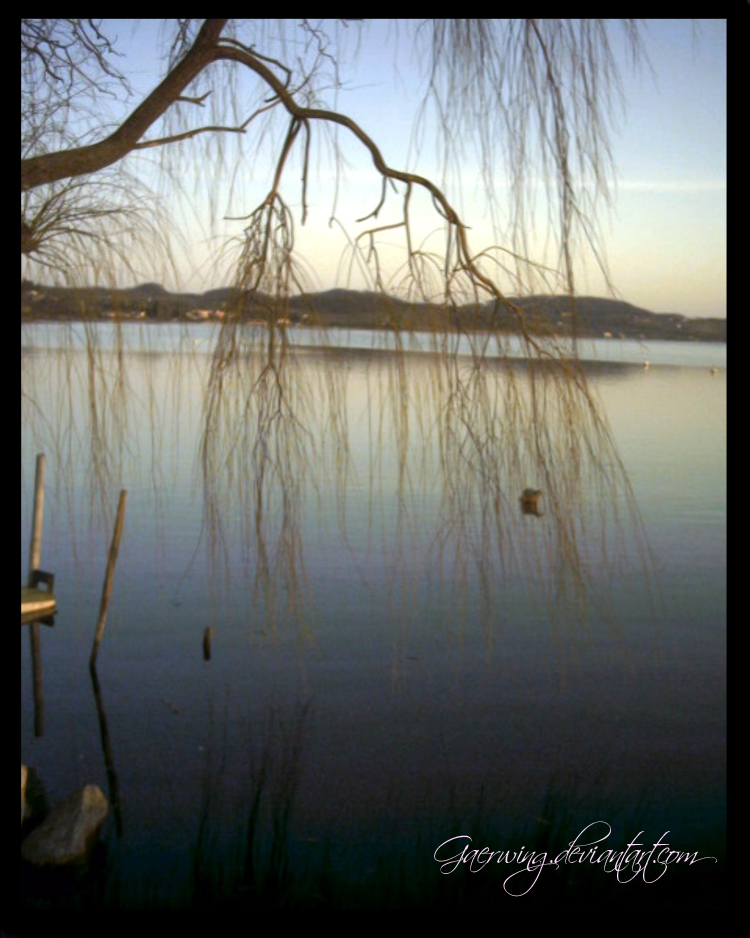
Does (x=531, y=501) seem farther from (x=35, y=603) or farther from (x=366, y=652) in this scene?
(x=35, y=603)

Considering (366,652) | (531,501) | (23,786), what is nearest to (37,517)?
(23,786)

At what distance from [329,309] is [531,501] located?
0.56 m

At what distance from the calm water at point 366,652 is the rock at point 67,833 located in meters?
0.08

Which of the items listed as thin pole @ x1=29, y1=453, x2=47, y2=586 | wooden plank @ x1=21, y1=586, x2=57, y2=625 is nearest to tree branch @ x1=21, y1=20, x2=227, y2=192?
thin pole @ x1=29, y1=453, x2=47, y2=586

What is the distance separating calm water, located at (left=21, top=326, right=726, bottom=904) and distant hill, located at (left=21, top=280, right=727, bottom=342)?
2.3 inches

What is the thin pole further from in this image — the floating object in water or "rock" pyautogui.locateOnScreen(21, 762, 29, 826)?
the floating object in water

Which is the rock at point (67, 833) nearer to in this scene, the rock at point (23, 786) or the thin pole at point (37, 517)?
the rock at point (23, 786)

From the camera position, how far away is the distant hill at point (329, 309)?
1.75m

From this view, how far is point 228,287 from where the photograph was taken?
1802 millimetres

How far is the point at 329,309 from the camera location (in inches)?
70.5

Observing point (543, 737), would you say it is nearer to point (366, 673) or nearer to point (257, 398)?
point (366, 673)

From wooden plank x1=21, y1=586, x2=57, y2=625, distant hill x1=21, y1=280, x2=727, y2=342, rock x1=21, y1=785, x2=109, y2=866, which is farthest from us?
wooden plank x1=21, y1=586, x2=57, y2=625

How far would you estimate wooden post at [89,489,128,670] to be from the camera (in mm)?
2195
